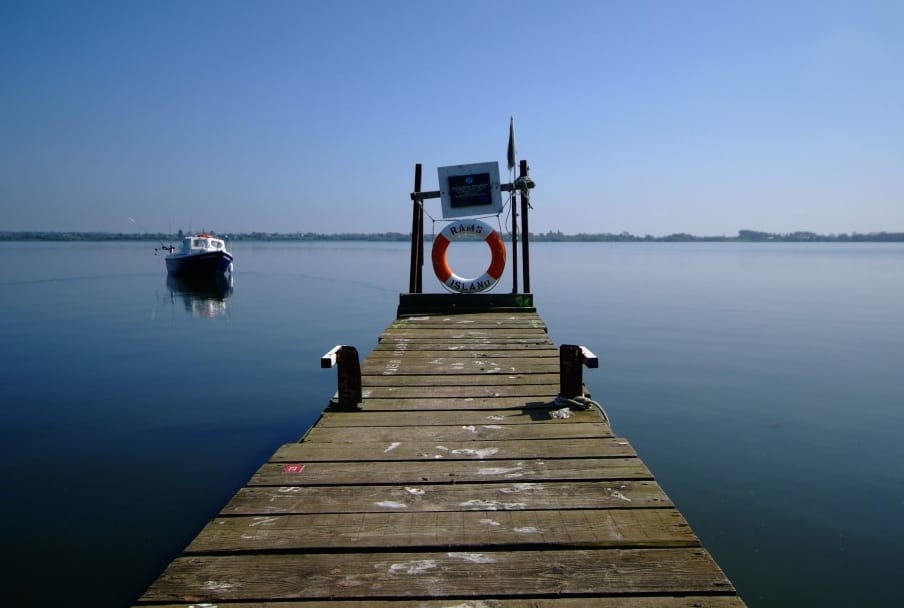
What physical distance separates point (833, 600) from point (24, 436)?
23.8 feet

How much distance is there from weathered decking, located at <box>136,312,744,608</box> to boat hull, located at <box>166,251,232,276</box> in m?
28.7

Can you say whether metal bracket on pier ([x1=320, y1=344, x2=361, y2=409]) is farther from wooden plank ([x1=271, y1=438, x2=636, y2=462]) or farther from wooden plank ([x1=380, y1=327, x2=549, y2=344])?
wooden plank ([x1=380, y1=327, x2=549, y2=344])

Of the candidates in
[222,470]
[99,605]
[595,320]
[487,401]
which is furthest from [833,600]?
[595,320]

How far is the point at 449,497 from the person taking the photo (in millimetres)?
2422

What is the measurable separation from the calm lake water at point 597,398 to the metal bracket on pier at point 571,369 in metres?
1.44

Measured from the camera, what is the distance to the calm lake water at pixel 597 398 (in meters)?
3.83

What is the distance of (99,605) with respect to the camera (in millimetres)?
3426

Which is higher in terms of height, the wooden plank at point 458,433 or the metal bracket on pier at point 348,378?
the metal bracket on pier at point 348,378

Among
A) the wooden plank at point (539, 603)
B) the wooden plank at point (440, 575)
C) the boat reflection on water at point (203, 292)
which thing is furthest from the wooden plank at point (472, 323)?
the boat reflection on water at point (203, 292)

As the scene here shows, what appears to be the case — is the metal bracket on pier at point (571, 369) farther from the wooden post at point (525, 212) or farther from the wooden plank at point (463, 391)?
the wooden post at point (525, 212)

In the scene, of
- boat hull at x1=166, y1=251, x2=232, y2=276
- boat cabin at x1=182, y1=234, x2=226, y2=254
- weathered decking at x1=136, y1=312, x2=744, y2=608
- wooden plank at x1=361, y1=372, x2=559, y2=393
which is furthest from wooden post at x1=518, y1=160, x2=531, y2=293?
boat cabin at x1=182, y1=234, x2=226, y2=254

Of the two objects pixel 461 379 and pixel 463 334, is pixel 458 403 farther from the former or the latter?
pixel 463 334

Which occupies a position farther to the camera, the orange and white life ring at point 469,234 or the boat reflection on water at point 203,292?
the boat reflection on water at point 203,292

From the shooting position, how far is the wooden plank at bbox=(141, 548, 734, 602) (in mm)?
1779
